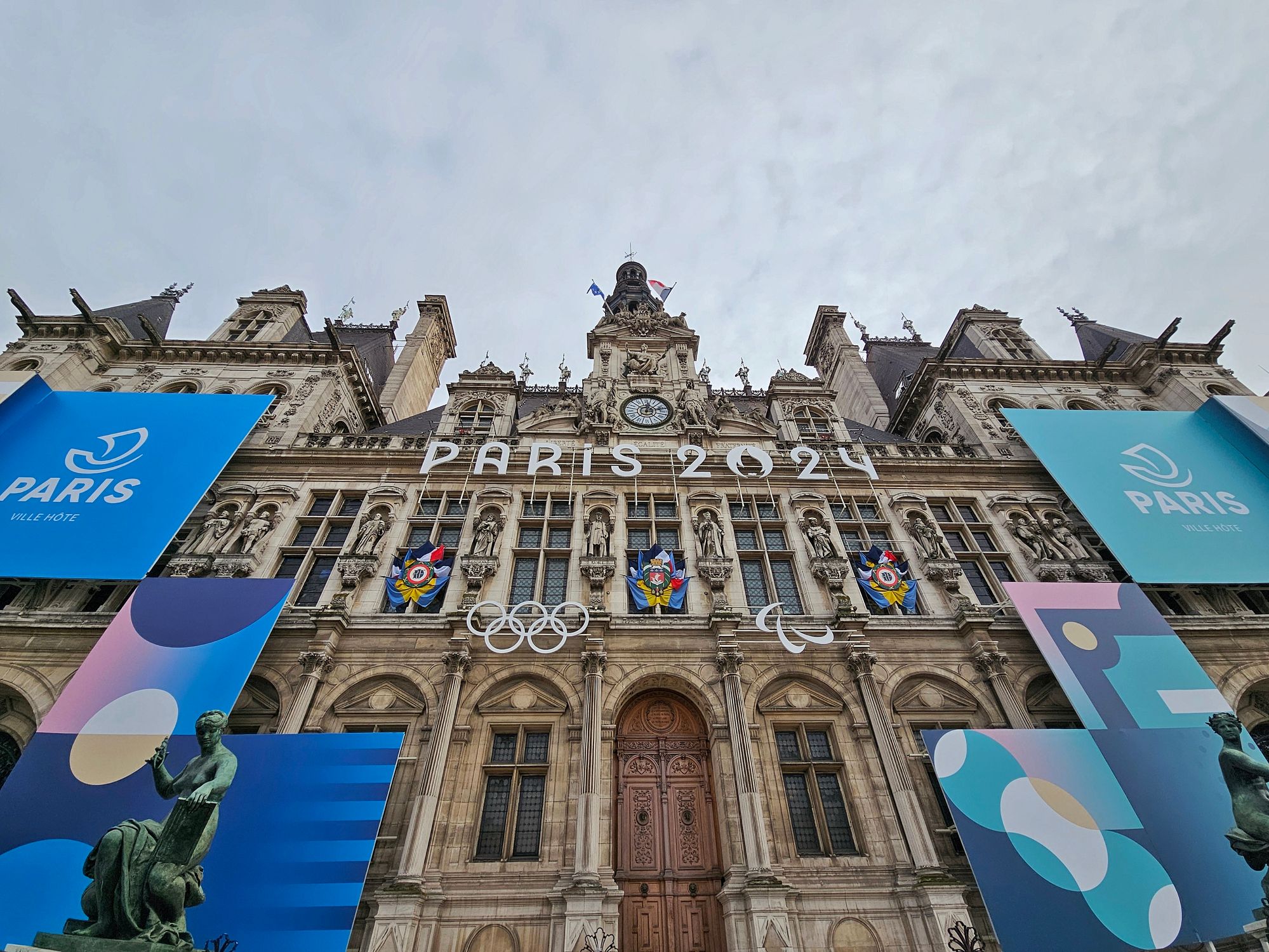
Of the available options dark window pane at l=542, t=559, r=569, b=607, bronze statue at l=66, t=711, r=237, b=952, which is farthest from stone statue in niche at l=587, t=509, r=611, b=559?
bronze statue at l=66, t=711, r=237, b=952

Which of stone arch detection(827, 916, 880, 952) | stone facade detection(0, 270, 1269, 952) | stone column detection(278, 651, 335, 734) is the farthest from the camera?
stone column detection(278, 651, 335, 734)

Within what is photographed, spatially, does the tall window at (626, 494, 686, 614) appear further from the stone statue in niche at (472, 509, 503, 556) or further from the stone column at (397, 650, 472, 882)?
the stone column at (397, 650, 472, 882)

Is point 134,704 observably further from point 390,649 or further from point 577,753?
point 577,753

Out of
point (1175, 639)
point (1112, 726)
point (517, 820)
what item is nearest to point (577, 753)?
point (517, 820)

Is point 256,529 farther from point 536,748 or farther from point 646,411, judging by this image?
point 646,411

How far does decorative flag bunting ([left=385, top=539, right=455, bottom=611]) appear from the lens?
51.6 ft

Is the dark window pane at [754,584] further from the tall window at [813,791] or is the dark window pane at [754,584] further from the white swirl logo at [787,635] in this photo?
the tall window at [813,791]

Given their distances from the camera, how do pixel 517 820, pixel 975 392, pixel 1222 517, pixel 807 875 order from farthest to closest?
pixel 975 392
pixel 1222 517
pixel 517 820
pixel 807 875

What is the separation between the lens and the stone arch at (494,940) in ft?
35.3

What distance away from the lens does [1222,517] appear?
58.0 ft

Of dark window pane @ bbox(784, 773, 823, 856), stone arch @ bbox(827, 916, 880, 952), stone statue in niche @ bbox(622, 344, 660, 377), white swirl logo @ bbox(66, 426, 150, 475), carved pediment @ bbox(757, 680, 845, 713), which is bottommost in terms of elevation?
stone arch @ bbox(827, 916, 880, 952)

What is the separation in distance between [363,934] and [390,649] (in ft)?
19.0

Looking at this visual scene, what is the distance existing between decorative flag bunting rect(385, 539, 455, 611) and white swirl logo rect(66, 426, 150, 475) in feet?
28.6

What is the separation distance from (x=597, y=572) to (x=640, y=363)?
1040 cm
